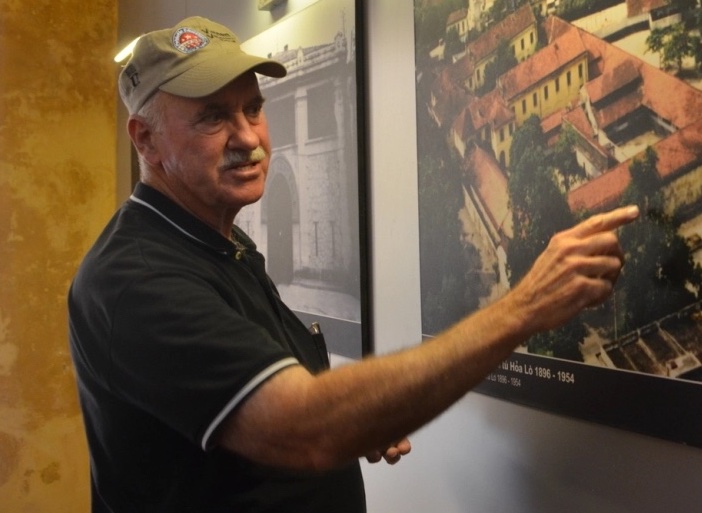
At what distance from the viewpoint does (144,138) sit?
4.00ft

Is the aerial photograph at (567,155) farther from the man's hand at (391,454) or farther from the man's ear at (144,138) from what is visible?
the man's ear at (144,138)

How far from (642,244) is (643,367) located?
6.8 inches

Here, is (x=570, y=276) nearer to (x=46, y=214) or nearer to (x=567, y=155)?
(x=567, y=155)

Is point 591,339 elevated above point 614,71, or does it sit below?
below

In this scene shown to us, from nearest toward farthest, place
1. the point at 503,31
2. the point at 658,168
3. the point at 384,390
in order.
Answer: the point at 384,390 < the point at 658,168 < the point at 503,31

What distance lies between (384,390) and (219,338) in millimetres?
205

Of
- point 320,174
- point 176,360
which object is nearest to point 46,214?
point 320,174

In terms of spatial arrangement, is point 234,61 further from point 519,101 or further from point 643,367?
point 643,367

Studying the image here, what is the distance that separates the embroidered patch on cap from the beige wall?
201cm

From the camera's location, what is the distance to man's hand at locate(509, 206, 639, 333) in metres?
0.90

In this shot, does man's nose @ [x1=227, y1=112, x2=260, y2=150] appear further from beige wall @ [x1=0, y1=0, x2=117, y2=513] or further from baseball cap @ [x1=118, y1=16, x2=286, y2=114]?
beige wall @ [x1=0, y1=0, x2=117, y2=513]

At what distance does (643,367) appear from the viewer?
105 centimetres

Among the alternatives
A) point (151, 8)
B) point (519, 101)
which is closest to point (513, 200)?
point (519, 101)

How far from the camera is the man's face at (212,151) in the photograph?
1.16m
